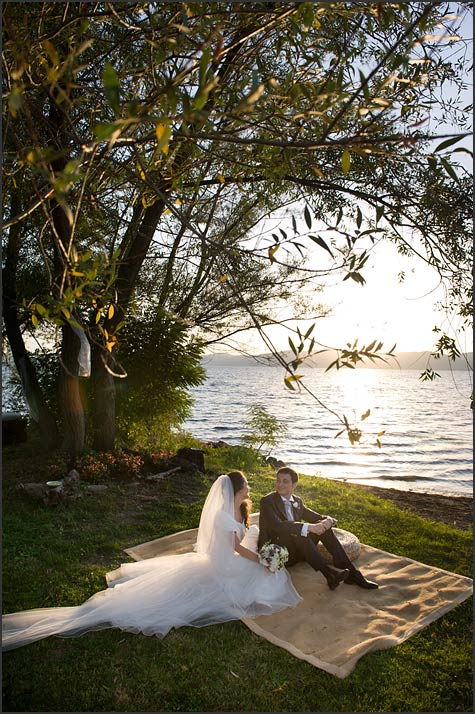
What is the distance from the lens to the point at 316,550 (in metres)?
5.42

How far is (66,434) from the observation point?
9758 millimetres

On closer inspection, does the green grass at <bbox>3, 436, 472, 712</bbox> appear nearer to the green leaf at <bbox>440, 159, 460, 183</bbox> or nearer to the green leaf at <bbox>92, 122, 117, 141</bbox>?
the green leaf at <bbox>440, 159, 460, 183</bbox>

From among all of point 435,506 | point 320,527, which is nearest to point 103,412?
point 320,527

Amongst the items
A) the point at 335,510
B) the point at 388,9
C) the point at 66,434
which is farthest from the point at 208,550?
the point at 66,434

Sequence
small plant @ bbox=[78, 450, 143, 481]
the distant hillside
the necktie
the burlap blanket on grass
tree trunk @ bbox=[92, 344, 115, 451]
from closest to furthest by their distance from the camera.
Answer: the distant hillside < the burlap blanket on grass < the necktie < small plant @ bbox=[78, 450, 143, 481] < tree trunk @ bbox=[92, 344, 115, 451]

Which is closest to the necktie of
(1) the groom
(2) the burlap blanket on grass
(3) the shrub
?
(1) the groom

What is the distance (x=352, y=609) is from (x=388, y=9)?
15.3 ft

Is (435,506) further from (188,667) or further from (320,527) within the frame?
(188,667)

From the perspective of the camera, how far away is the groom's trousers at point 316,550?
5.37 meters

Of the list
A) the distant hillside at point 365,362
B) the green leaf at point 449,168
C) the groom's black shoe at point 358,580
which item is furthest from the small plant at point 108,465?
the green leaf at point 449,168

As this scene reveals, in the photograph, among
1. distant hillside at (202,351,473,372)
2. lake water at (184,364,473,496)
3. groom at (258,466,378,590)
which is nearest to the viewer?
distant hillside at (202,351,473,372)

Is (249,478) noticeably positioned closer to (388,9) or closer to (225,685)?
(225,685)

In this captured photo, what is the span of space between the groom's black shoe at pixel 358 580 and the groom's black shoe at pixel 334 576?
82 mm

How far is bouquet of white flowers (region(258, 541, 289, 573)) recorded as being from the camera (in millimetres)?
5043
